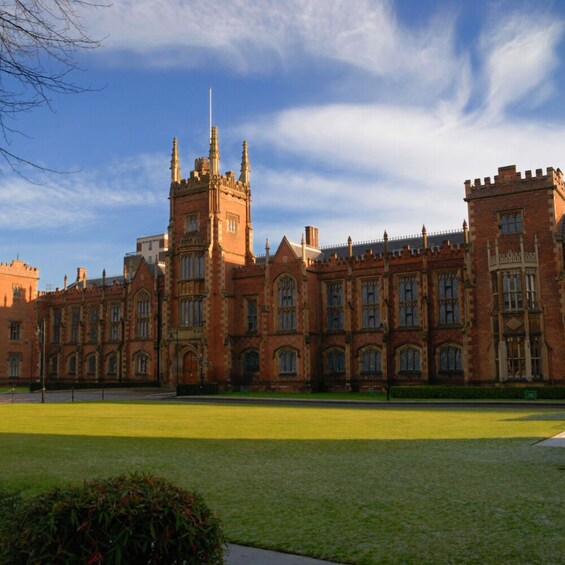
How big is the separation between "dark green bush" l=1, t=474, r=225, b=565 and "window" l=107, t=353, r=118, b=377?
6734 centimetres

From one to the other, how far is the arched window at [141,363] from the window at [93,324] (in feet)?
28.3

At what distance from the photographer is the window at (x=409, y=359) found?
5147 cm

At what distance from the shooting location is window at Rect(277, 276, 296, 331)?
188 feet

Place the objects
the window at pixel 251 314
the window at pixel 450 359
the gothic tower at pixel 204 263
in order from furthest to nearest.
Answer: the window at pixel 251 314 → the gothic tower at pixel 204 263 → the window at pixel 450 359

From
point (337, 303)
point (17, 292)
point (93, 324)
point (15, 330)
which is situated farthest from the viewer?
point (17, 292)

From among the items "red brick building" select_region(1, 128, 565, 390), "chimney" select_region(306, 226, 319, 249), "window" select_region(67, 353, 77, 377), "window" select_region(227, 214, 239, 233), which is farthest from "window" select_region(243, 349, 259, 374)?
"window" select_region(67, 353, 77, 377)

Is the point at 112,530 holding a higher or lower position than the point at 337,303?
lower

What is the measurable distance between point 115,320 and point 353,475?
6274cm

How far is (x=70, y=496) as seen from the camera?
17.5 feet

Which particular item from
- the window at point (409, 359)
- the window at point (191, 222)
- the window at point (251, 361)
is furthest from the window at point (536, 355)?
the window at point (191, 222)

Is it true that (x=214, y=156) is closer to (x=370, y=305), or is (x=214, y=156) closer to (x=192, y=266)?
(x=192, y=266)

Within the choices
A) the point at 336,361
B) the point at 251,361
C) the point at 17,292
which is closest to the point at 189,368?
the point at 251,361

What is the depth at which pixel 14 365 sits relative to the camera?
77562 millimetres

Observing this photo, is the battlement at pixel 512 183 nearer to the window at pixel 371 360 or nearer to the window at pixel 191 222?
the window at pixel 371 360
